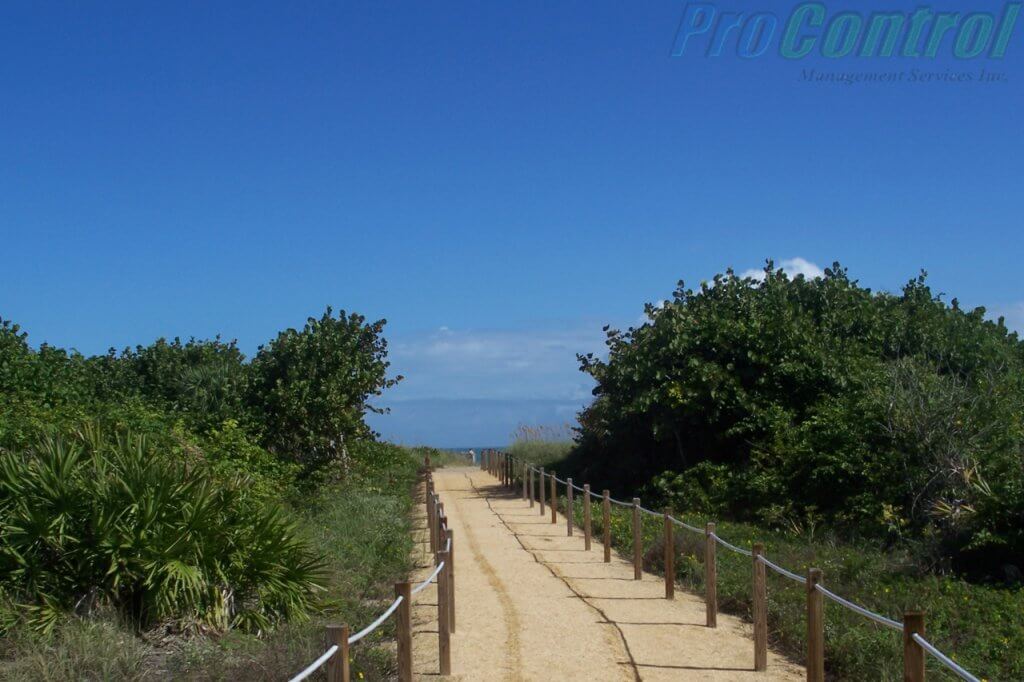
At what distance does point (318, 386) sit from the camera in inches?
1015

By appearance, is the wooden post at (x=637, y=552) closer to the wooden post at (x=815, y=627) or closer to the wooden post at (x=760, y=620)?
the wooden post at (x=760, y=620)

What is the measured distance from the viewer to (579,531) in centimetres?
2052

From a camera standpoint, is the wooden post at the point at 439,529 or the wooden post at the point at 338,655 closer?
the wooden post at the point at 338,655

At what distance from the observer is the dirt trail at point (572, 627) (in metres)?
9.41

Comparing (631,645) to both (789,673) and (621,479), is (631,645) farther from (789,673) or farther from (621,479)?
(621,479)

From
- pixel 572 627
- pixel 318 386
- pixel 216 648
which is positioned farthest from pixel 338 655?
pixel 318 386

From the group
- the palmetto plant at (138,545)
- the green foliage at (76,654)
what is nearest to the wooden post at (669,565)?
the palmetto plant at (138,545)

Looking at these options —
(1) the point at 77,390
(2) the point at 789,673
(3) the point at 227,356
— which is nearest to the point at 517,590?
(2) the point at 789,673

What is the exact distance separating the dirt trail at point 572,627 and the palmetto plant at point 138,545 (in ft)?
5.67

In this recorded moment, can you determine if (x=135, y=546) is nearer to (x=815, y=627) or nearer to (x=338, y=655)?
(x=338, y=655)

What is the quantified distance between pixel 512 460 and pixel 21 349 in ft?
47.5

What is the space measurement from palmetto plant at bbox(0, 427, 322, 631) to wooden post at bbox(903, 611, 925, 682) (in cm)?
608

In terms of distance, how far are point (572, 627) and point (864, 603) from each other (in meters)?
3.98

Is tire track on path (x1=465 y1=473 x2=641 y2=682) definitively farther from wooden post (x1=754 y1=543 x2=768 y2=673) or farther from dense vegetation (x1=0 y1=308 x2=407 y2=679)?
dense vegetation (x1=0 y1=308 x2=407 y2=679)
